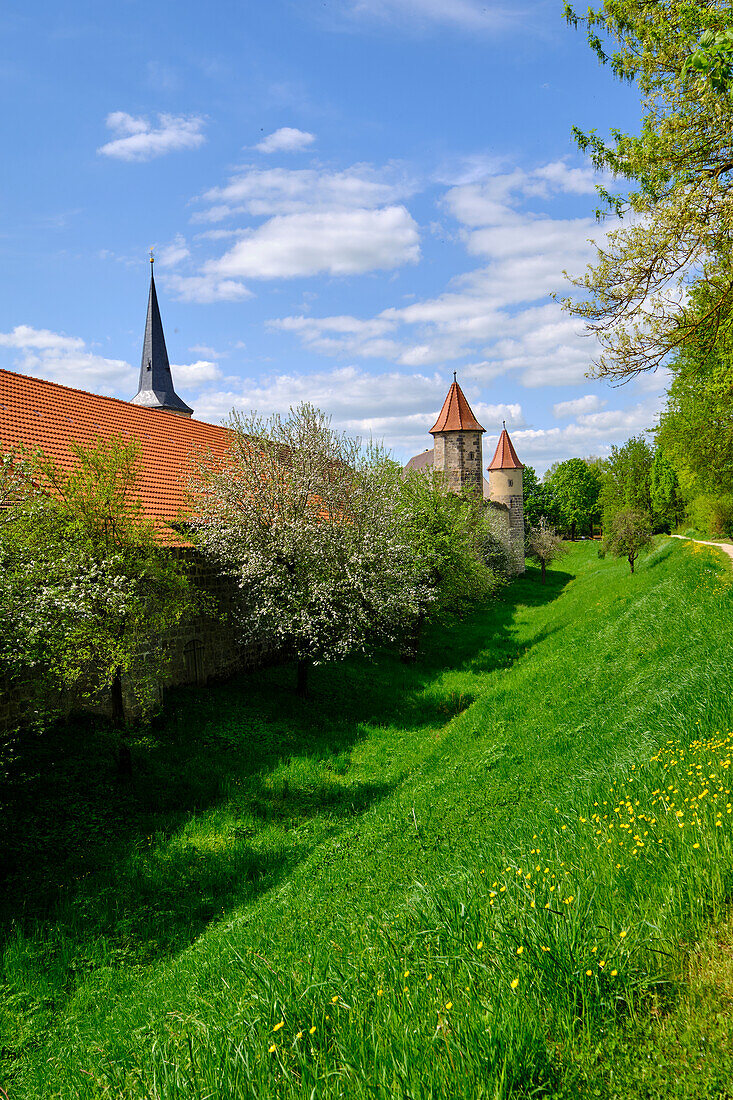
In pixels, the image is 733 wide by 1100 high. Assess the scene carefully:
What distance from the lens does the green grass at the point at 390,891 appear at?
261 cm

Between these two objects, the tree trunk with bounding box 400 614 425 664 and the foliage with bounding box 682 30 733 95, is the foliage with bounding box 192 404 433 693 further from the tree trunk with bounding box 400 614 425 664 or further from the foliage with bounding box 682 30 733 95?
the foliage with bounding box 682 30 733 95

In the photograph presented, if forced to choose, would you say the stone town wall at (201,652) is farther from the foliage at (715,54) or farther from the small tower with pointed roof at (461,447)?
the small tower with pointed roof at (461,447)

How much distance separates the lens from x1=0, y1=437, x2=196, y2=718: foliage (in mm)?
6902

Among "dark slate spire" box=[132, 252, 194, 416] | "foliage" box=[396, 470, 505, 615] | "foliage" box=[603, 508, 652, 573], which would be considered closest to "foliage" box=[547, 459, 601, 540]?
"foliage" box=[603, 508, 652, 573]

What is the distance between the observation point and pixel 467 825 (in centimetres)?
728

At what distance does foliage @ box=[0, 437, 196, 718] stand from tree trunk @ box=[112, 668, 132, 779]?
0.06m

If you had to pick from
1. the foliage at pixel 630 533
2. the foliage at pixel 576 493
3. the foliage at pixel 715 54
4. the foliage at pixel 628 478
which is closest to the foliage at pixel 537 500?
the foliage at pixel 576 493

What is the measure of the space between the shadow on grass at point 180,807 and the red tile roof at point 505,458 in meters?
37.6

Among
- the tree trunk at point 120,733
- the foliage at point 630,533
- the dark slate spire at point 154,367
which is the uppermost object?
the dark slate spire at point 154,367

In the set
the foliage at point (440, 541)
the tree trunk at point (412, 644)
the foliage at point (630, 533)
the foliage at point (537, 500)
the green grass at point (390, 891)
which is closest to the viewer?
the green grass at point (390, 891)

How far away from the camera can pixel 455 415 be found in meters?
38.0

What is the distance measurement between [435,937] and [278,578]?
11.1 meters

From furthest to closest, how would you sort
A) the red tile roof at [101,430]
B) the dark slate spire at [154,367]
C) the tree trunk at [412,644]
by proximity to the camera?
the dark slate spire at [154,367] → the tree trunk at [412,644] → the red tile roof at [101,430]

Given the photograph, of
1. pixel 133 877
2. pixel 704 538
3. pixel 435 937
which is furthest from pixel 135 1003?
pixel 704 538
